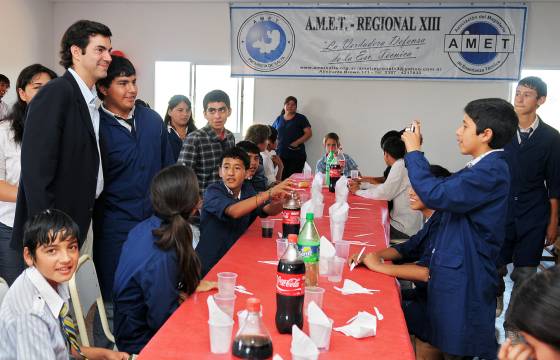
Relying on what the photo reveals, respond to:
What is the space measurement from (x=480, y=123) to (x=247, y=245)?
122 cm

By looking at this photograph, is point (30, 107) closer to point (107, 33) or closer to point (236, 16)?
point (107, 33)

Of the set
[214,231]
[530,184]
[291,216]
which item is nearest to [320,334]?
[291,216]

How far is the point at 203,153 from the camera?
4.04 metres

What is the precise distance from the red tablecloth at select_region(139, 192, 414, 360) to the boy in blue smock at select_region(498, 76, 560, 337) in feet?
4.92

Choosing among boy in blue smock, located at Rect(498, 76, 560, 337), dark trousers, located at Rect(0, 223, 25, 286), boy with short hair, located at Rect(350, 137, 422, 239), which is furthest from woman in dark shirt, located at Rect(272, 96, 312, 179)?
dark trousers, located at Rect(0, 223, 25, 286)

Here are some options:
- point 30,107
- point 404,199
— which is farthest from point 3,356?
point 404,199

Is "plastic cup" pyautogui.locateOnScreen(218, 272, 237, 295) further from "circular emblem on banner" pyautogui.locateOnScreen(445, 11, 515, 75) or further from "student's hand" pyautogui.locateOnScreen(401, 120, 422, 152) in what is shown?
"circular emblem on banner" pyautogui.locateOnScreen(445, 11, 515, 75)

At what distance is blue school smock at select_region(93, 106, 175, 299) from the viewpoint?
2.56 m

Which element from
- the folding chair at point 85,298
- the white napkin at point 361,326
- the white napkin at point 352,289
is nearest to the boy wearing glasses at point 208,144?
the folding chair at point 85,298

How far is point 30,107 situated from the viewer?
2.24 m

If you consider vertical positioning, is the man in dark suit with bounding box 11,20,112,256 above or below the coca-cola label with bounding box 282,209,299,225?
above

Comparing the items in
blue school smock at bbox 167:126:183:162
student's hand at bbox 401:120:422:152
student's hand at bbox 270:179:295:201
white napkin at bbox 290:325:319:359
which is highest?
student's hand at bbox 401:120:422:152

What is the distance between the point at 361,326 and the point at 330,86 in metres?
6.88

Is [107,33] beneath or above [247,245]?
above
